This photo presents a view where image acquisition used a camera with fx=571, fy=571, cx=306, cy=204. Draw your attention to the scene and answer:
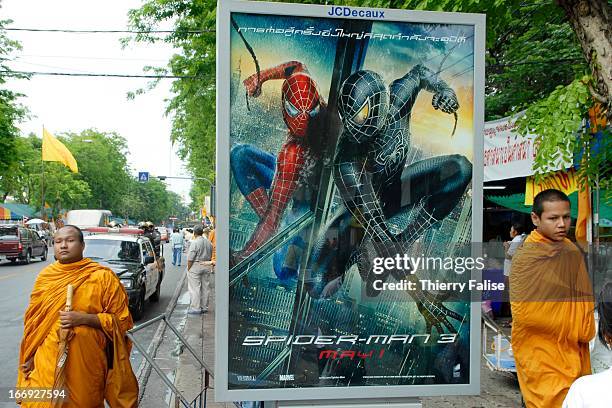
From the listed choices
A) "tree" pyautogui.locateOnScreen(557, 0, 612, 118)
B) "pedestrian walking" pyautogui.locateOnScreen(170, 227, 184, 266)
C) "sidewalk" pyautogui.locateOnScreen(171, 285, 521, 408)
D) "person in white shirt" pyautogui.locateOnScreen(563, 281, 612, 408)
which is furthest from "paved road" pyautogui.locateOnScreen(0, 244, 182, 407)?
"tree" pyautogui.locateOnScreen(557, 0, 612, 118)

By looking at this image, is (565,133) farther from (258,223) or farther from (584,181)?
(258,223)

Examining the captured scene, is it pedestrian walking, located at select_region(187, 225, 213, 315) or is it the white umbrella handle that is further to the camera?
pedestrian walking, located at select_region(187, 225, 213, 315)

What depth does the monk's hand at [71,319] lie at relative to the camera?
4191mm

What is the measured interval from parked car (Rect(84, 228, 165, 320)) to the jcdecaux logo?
32.8 ft

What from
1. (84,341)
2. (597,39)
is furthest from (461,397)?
(84,341)

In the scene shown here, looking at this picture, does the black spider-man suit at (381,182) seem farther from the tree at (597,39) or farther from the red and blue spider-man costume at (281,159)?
the tree at (597,39)

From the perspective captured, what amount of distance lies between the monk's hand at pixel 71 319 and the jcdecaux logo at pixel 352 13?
9.38ft

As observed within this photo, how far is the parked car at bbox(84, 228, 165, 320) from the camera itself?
1212 centimetres

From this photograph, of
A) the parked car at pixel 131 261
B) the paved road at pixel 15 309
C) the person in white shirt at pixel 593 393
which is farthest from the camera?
the parked car at pixel 131 261

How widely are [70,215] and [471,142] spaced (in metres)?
45.4

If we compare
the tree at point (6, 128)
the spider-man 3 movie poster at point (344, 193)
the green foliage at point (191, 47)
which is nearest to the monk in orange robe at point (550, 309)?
the spider-man 3 movie poster at point (344, 193)

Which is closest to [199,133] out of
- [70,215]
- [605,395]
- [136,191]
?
[605,395]

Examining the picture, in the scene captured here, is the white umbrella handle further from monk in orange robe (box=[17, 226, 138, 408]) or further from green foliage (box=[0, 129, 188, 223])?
green foliage (box=[0, 129, 188, 223])

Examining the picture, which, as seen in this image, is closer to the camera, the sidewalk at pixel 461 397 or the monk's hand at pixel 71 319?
the monk's hand at pixel 71 319
